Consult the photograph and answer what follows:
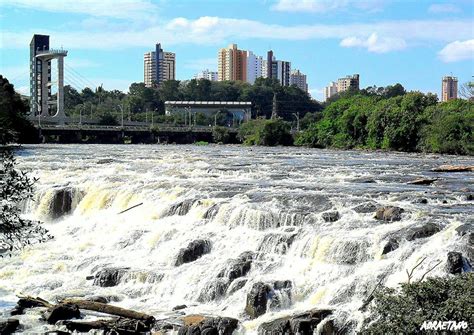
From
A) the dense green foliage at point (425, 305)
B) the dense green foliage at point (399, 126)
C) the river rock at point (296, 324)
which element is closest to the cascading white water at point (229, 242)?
the river rock at point (296, 324)

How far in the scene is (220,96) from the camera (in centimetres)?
18938

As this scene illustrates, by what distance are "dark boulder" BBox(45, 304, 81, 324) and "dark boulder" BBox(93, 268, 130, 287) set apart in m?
3.09

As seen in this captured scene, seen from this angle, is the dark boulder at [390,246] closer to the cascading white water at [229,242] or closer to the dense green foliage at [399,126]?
the cascading white water at [229,242]

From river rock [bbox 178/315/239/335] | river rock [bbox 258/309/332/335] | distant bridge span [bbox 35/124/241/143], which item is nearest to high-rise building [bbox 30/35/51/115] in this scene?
distant bridge span [bbox 35/124/241/143]

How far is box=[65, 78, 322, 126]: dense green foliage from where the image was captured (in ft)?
575

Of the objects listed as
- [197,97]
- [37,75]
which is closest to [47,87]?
[37,75]

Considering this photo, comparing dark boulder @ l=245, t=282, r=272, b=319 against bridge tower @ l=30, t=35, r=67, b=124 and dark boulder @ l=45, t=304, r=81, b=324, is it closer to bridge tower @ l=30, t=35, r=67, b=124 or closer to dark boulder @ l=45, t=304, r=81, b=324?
dark boulder @ l=45, t=304, r=81, b=324

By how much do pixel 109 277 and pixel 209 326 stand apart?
217 inches

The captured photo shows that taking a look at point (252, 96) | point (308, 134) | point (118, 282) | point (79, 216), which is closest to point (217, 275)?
point (118, 282)

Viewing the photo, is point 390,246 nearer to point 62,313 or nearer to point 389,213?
point 389,213

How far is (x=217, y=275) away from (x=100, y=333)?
13.9 feet

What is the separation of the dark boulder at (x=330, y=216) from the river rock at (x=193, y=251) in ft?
11.8

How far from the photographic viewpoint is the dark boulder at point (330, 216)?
21.6m

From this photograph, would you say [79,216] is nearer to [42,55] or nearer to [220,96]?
[42,55]
